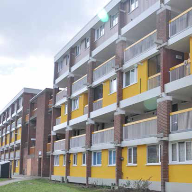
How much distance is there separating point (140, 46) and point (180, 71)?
4.74 m

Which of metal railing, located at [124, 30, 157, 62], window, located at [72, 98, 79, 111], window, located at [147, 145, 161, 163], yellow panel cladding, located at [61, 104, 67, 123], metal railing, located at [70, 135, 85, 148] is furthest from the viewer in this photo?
yellow panel cladding, located at [61, 104, 67, 123]

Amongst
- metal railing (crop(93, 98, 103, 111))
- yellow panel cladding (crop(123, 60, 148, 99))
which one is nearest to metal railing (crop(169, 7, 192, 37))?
yellow panel cladding (crop(123, 60, 148, 99))

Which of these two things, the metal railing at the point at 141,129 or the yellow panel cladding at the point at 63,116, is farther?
the yellow panel cladding at the point at 63,116

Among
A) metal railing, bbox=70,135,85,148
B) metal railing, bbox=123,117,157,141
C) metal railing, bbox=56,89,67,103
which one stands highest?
metal railing, bbox=56,89,67,103

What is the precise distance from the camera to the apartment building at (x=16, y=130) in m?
54.1

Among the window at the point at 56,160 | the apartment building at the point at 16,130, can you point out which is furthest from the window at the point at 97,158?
the apartment building at the point at 16,130

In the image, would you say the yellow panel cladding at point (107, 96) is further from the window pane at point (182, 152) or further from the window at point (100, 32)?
the window pane at point (182, 152)

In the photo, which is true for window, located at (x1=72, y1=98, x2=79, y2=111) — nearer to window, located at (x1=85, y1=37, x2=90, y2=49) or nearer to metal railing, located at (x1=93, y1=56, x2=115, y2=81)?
metal railing, located at (x1=93, y1=56, x2=115, y2=81)

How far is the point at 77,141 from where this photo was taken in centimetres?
3234

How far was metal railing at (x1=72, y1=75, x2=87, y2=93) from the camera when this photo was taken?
32.1 m

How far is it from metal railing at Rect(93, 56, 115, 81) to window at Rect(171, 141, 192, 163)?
8.83m

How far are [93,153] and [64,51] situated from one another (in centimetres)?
1292

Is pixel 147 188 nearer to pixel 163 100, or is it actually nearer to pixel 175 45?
pixel 163 100

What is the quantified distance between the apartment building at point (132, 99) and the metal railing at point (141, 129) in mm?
62
